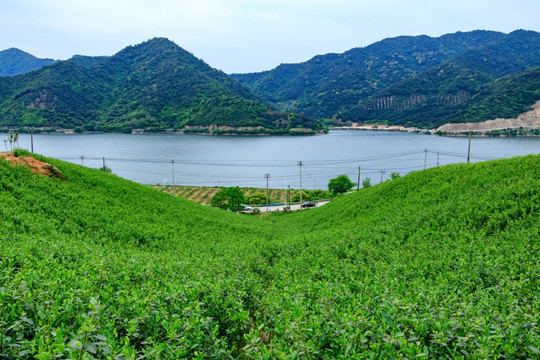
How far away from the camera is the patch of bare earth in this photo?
12.3 meters

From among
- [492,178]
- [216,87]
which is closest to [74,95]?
[216,87]

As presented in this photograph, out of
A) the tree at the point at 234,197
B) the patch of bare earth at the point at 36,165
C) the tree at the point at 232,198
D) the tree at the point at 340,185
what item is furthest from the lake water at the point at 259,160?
the patch of bare earth at the point at 36,165

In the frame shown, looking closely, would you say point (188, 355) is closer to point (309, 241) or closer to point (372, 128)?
point (309, 241)

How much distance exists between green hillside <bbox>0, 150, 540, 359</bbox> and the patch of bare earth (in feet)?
1.47

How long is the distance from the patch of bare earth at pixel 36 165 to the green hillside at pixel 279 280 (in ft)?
1.47

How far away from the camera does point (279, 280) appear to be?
6.19m

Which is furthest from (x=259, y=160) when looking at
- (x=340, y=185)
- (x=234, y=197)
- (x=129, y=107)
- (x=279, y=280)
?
(x=129, y=107)

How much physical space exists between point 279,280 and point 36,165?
12206 mm

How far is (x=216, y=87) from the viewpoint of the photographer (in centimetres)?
18075

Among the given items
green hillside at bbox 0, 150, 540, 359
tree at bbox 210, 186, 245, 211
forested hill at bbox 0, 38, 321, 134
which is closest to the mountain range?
forested hill at bbox 0, 38, 321, 134

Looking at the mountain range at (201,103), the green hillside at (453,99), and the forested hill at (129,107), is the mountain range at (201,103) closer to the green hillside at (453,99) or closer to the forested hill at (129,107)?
the green hillside at (453,99)

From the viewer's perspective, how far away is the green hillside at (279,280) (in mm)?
2777

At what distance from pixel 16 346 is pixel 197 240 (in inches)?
384

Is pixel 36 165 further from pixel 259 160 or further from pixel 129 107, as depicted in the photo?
pixel 129 107
